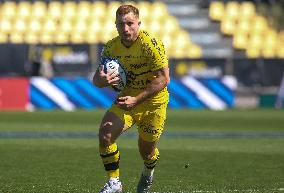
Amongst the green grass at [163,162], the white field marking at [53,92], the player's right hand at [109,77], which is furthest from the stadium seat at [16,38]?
the player's right hand at [109,77]

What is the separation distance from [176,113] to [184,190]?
16.5 meters

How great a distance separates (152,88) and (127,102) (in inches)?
13.0

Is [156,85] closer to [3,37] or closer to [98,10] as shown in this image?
[3,37]

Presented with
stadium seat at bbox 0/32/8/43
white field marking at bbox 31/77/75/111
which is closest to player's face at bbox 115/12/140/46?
A: white field marking at bbox 31/77/75/111

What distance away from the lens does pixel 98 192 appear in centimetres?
902

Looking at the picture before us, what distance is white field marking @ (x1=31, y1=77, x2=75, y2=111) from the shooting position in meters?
26.5

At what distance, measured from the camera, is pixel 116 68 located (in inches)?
333

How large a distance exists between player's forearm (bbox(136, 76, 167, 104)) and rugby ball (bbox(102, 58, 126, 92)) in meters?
0.21

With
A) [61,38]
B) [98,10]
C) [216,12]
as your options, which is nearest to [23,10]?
[61,38]

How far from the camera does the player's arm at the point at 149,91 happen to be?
855 centimetres

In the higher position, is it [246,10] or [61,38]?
[246,10]

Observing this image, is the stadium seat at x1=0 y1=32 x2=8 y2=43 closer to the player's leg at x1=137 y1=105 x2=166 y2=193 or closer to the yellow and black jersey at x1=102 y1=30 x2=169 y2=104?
the player's leg at x1=137 y1=105 x2=166 y2=193

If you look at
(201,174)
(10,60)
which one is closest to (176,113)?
(10,60)

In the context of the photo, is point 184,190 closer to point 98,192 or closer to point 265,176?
point 98,192
